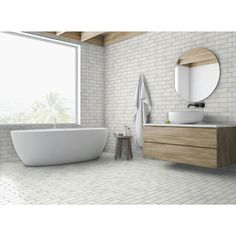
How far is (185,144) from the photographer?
3.73 metres

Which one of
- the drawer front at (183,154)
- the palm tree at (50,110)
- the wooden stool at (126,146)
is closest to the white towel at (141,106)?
the wooden stool at (126,146)

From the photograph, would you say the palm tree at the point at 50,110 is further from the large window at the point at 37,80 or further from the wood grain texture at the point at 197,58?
the wood grain texture at the point at 197,58

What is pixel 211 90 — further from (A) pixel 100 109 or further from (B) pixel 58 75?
(B) pixel 58 75

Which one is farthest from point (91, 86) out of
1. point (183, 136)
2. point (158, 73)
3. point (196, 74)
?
point (183, 136)

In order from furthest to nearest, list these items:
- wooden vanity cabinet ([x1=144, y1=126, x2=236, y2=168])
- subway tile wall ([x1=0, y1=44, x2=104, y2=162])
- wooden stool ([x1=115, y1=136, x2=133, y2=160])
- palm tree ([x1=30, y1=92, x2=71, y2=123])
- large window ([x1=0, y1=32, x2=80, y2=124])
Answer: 1. subway tile wall ([x1=0, y1=44, x2=104, y2=162])
2. palm tree ([x1=30, y1=92, x2=71, y2=123])
3. wooden stool ([x1=115, y1=136, x2=133, y2=160])
4. large window ([x1=0, y1=32, x2=80, y2=124])
5. wooden vanity cabinet ([x1=144, y1=126, x2=236, y2=168])

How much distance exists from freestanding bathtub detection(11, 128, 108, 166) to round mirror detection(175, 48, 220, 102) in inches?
70.2

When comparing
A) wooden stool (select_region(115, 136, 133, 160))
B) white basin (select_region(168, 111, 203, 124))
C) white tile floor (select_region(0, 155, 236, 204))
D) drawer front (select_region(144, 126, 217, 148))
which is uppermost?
white basin (select_region(168, 111, 203, 124))

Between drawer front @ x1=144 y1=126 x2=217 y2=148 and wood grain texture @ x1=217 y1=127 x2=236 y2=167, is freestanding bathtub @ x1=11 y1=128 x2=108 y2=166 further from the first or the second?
wood grain texture @ x1=217 y1=127 x2=236 y2=167

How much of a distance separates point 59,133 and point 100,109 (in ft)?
6.26

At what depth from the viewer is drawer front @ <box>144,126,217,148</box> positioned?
344cm

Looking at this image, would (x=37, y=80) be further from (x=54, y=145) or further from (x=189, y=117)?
(x=189, y=117)

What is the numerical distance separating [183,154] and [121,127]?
2.15 meters

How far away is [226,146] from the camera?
3.53 meters

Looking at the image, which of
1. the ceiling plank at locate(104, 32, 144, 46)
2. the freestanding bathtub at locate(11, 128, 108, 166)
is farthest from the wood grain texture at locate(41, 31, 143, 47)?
the freestanding bathtub at locate(11, 128, 108, 166)
